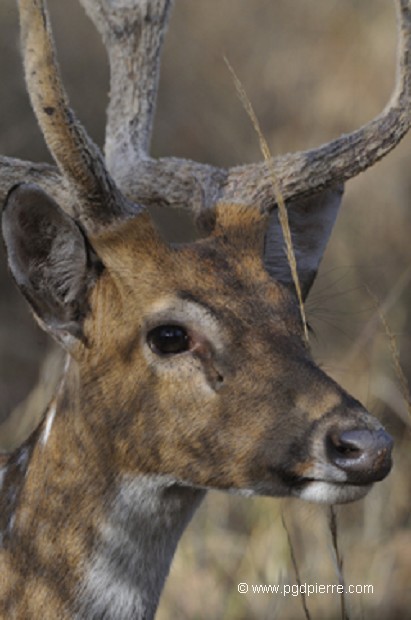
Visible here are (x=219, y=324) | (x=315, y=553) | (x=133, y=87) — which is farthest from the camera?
(x=315, y=553)

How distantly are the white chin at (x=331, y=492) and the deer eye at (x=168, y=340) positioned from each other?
582 mm

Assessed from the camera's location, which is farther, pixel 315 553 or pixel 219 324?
pixel 315 553

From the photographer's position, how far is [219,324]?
4297 mm

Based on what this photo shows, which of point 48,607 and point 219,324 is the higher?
point 219,324

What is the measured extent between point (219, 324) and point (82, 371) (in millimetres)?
483

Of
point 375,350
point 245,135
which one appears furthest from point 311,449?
point 245,135

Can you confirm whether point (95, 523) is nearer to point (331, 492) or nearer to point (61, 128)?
point (331, 492)

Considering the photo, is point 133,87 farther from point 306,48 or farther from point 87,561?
point 306,48

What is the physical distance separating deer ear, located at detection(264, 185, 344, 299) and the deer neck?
96 centimetres

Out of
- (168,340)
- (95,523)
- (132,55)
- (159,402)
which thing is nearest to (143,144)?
(132,55)

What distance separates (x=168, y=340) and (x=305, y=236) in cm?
99

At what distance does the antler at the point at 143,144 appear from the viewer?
427 centimetres

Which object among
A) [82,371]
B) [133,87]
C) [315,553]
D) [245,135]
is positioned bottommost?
[315,553]

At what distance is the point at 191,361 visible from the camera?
14.1ft
